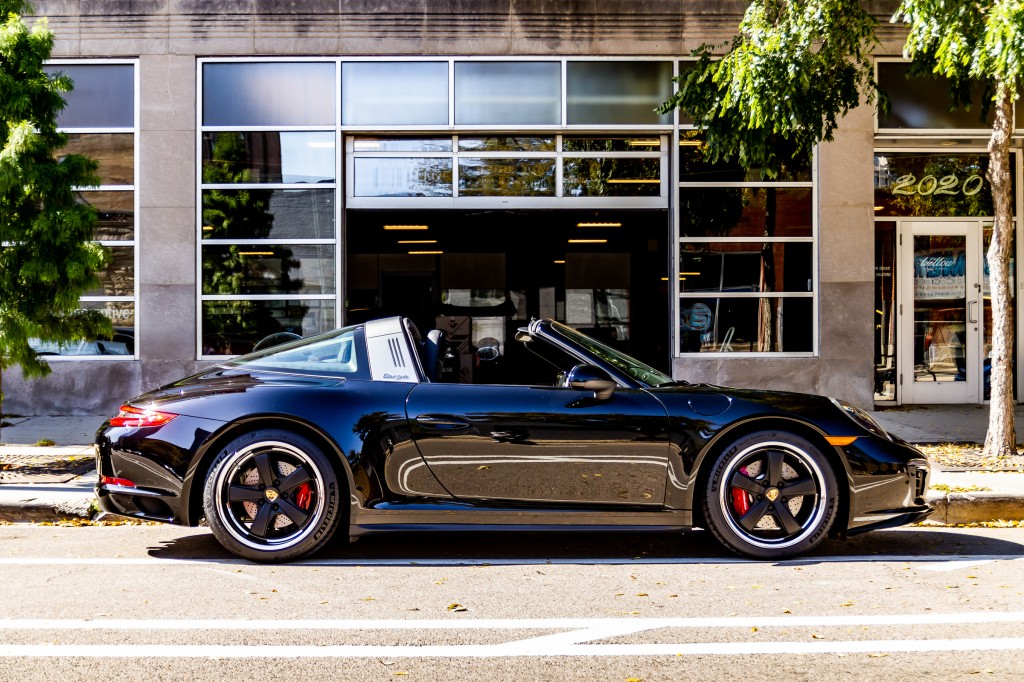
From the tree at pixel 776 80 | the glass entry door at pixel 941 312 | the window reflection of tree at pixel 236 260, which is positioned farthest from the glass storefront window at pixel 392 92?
the glass entry door at pixel 941 312

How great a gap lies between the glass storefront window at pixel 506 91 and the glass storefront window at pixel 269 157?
1.76m

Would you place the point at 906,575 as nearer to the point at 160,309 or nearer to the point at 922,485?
the point at 922,485

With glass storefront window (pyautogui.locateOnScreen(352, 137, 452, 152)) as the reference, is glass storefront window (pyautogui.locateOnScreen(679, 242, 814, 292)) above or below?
below

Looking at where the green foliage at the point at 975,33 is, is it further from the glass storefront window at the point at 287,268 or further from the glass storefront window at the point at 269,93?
the glass storefront window at the point at 287,268

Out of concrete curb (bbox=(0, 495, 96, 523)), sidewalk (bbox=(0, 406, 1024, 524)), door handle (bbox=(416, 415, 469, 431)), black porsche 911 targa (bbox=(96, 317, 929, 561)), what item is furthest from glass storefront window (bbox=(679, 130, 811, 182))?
concrete curb (bbox=(0, 495, 96, 523))

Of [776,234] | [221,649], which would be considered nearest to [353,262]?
[776,234]

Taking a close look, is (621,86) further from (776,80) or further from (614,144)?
(776,80)

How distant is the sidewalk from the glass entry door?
1.51 m

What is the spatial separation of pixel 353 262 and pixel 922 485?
1240 cm

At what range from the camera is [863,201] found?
11.8 meters

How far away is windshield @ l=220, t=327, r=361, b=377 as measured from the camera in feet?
17.5

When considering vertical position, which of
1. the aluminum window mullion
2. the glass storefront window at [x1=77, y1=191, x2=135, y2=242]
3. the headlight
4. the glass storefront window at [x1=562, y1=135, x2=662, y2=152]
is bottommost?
the headlight

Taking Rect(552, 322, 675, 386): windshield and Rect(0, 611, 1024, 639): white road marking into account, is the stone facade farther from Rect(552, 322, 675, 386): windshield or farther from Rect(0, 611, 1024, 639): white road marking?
Rect(0, 611, 1024, 639): white road marking

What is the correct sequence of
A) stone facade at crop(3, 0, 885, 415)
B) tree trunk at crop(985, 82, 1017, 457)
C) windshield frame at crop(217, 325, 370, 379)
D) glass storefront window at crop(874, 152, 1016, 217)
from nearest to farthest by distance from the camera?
windshield frame at crop(217, 325, 370, 379) < tree trunk at crop(985, 82, 1017, 457) < stone facade at crop(3, 0, 885, 415) < glass storefront window at crop(874, 152, 1016, 217)
